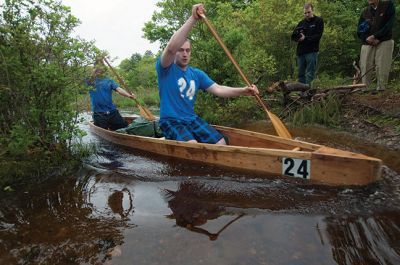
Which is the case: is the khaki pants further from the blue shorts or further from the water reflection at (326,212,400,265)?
the water reflection at (326,212,400,265)

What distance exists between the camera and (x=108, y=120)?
7488 mm

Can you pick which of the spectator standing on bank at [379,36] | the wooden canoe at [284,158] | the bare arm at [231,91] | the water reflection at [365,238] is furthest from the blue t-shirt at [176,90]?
the spectator standing on bank at [379,36]

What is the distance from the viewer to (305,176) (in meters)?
3.61

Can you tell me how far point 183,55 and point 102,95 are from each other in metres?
3.40

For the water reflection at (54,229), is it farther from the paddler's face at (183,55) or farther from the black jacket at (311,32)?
the black jacket at (311,32)

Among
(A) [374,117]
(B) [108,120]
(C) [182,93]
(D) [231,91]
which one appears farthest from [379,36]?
(B) [108,120]

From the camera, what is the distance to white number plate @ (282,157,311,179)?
3572mm

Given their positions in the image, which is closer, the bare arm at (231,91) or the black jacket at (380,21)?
the bare arm at (231,91)

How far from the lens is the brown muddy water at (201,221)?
2.43 m

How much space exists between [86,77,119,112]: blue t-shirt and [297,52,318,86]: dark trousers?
179 inches

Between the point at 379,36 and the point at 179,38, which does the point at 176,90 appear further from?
the point at 379,36

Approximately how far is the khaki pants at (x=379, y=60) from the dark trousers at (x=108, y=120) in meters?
5.71

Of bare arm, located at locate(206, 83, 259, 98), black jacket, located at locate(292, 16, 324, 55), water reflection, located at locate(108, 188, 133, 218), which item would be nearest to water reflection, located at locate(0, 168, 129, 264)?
water reflection, located at locate(108, 188, 133, 218)

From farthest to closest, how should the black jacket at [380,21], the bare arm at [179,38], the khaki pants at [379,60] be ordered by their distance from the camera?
the khaki pants at [379,60], the black jacket at [380,21], the bare arm at [179,38]
